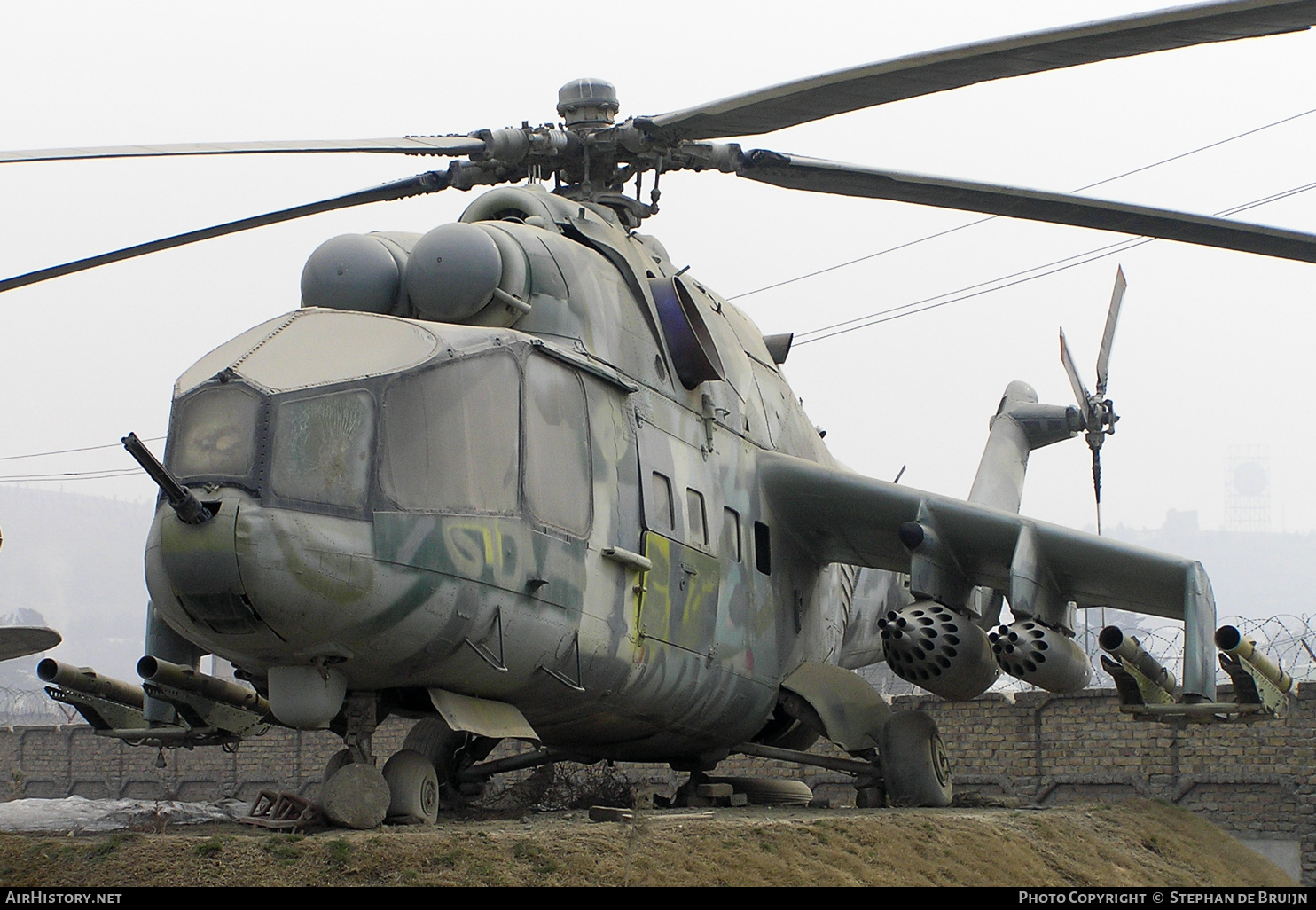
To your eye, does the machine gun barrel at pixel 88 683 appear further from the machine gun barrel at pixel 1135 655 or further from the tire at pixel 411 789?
the machine gun barrel at pixel 1135 655

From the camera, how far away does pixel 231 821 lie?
8.38 m

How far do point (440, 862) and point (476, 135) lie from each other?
21.8ft

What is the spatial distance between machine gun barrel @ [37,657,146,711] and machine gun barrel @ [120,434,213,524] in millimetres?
2710

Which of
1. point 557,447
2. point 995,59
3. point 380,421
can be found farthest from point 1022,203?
point 380,421

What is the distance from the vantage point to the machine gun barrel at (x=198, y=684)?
30.9ft

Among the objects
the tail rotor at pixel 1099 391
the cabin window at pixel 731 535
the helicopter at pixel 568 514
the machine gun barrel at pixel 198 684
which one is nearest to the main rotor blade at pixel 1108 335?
the tail rotor at pixel 1099 391

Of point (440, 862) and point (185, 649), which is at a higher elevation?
point (185, 649)

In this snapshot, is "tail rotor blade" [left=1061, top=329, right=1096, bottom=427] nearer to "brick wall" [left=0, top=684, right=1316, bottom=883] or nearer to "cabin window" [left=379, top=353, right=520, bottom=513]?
"brick wall" [left=0, top=684, right=1316, bottom=883]

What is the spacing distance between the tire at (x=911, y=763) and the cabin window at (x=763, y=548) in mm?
1741

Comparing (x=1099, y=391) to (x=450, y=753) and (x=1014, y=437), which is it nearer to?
(x=1014, y=437)

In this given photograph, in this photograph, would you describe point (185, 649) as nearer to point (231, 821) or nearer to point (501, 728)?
point (231, 821)

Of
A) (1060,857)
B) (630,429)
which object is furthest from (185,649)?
(1060,857)

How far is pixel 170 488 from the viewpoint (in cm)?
706

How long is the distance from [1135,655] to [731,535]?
307 cm
